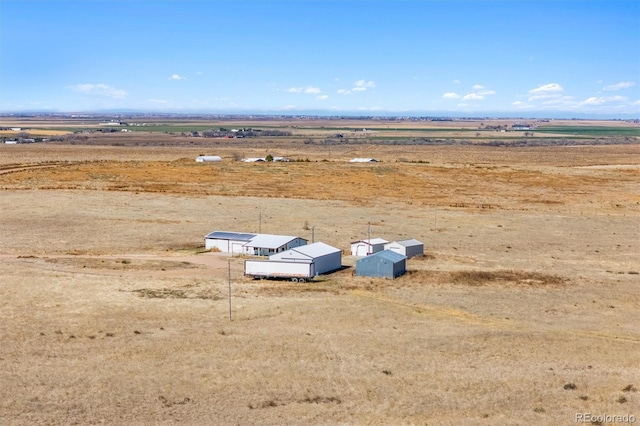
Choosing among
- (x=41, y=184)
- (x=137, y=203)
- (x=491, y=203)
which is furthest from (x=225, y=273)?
(x=41, y=184)

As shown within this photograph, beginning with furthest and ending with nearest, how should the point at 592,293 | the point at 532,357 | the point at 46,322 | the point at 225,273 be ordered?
the point at 225,273, the point at 592,293, the point at 46,322, the point at 532,357

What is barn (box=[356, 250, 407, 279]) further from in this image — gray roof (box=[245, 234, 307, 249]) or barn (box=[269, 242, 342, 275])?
gray roof (box=[245, 234, 307, 249])

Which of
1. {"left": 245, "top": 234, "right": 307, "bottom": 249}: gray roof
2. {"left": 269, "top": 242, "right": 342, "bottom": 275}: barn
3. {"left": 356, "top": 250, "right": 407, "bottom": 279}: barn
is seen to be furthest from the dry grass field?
{"left": 245, "top": 234, "right": 307, "bottom": 249}: gray roof

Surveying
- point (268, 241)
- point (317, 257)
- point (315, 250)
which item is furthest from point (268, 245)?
point (317, 257)

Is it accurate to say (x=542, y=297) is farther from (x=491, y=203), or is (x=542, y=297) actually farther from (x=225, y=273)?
(x=491, y=203)

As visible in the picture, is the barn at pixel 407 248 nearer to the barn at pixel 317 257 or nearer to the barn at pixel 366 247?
the barn at pixel 366 247

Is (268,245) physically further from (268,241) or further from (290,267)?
(290,267)

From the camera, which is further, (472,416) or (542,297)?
(542,297)
